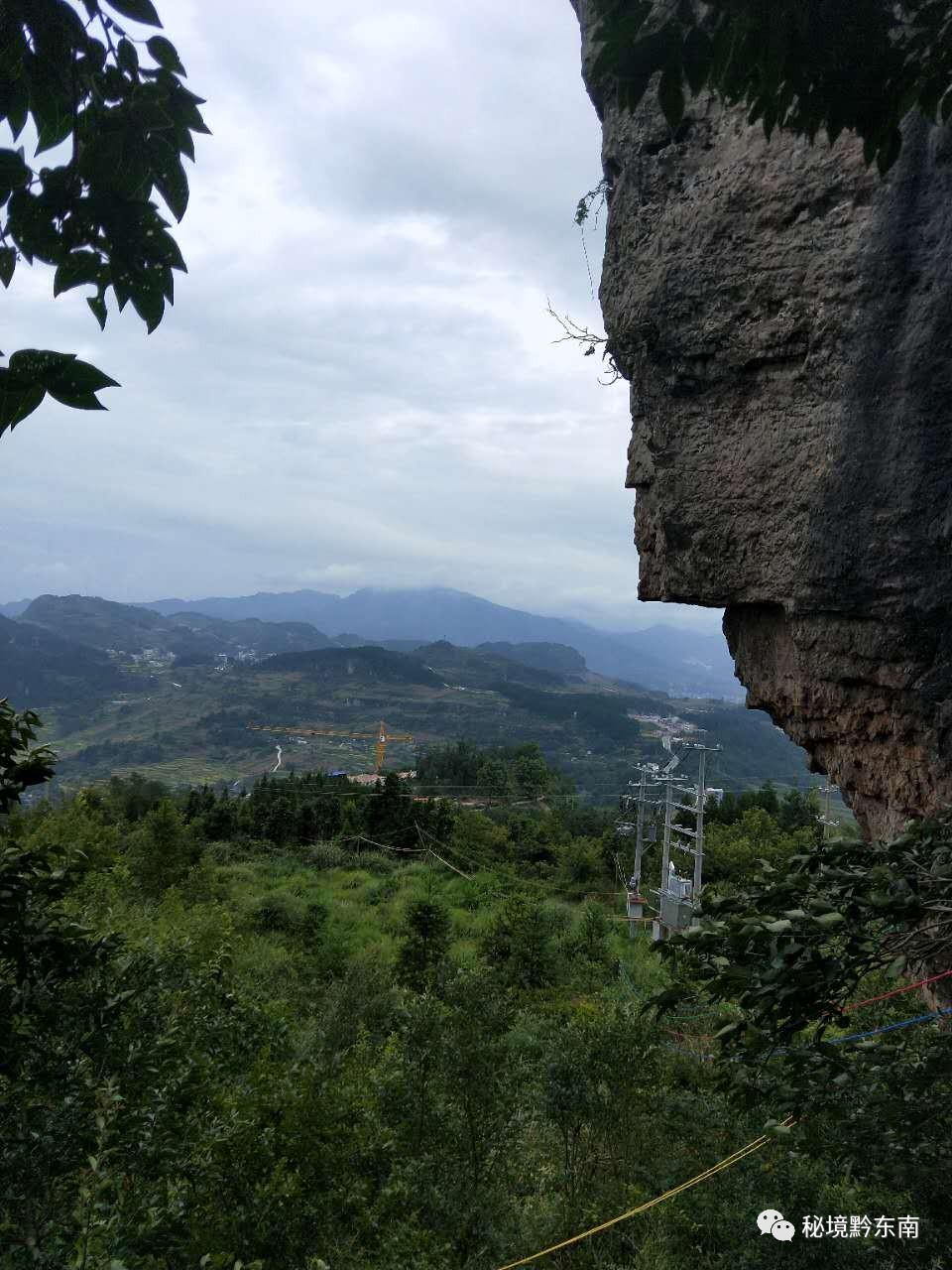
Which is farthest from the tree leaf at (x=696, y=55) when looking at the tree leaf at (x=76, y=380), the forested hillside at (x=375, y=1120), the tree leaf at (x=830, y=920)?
the forested hillside at (x=375, y=1120)

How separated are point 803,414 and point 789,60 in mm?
4036

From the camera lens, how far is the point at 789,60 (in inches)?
67.1

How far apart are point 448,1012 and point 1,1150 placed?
457 cm

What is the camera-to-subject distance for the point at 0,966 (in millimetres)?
3949

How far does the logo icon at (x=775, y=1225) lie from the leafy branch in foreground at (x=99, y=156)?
6.83m

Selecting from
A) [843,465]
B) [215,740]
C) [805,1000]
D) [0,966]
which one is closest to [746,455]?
[843,465]

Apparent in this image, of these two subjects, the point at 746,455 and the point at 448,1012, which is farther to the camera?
the point at 448,1012

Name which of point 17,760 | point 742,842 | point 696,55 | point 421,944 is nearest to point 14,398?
point 696,55

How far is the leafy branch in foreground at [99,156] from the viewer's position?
1429 mm

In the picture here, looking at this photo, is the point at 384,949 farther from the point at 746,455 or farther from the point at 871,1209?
the point at 746,455

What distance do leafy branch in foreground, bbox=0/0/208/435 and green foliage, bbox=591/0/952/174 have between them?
83 centimetres

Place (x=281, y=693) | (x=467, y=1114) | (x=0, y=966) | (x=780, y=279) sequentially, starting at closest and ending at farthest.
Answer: (x=0, y=966) < (x=780, y=279) < (x=467, y=1114) < (x=281, y=693)

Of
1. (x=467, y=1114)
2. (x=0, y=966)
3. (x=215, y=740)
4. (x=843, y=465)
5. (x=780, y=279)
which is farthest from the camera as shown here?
(x=215, y=740)

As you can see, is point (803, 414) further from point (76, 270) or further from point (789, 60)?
point (76, 270)
